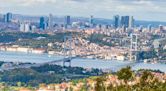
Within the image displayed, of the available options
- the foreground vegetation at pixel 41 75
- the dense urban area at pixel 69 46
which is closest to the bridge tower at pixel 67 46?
the dense urban area at pixel 69 46

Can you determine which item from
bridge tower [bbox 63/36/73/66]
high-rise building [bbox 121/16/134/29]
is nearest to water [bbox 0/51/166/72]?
bridge tower [bbox 63/36/73/66]

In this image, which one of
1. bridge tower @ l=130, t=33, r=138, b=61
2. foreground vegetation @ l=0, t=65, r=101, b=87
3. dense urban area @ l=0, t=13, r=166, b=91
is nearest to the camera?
foreground vegetation @ l=0, t=65, r=101, b=87

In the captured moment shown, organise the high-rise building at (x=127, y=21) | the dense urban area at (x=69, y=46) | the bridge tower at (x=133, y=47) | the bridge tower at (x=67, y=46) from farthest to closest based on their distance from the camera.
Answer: the high-rise building at (x=127, y=21), the bridge tower at (x=67, y=46), the bridge tower at (x=133, y=47), the dense urban area at (x=69, y=46)

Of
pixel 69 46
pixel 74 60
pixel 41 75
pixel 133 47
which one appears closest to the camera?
pixel 41 75

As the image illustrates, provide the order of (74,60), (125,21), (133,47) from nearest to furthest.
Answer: (74,60)
(133,47)
(125,21)

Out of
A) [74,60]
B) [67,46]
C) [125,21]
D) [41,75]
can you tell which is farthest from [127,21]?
[41,75]

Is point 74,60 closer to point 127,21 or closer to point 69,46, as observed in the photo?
point 69,46

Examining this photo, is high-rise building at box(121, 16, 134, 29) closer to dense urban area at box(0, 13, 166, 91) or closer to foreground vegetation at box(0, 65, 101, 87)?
dense urban area at box(0, 13, 166, 91)

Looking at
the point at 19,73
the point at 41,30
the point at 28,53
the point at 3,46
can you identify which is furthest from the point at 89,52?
the point at 19,73

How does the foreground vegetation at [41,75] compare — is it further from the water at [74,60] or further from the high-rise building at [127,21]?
the high-rise building at [127,21]

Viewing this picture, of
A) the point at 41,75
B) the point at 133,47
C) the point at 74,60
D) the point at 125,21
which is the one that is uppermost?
the point at 41,75

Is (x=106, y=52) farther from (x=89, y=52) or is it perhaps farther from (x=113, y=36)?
(x=113, y=36)
